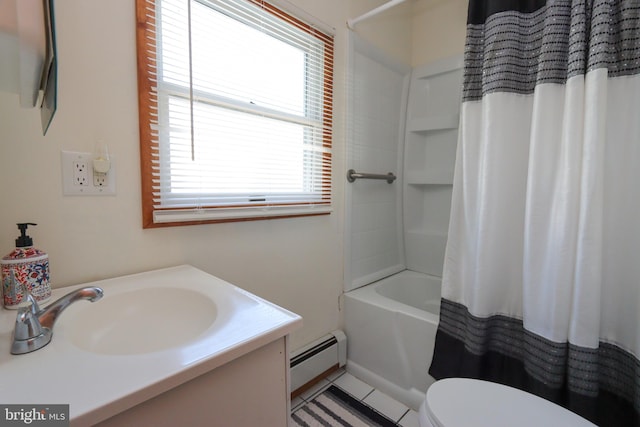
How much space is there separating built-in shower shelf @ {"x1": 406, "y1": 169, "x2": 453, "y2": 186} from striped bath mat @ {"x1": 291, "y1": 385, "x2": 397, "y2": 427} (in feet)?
4.81

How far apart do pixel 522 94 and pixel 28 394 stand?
158 centimetres

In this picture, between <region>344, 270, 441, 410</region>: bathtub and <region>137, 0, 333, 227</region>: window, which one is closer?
<region>137, 0, 333, 227</region>: window

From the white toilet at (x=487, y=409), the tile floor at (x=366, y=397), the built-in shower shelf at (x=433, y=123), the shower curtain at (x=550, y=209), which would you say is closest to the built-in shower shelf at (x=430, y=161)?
the built-in shower shelf at (x=433, y=123)

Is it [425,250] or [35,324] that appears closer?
[35,324]

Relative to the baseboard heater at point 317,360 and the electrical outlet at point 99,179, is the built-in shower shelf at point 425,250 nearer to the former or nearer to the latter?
the baseboard heater at point 317,360

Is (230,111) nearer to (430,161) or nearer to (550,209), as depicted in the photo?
(550,209)

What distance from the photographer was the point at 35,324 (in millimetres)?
523

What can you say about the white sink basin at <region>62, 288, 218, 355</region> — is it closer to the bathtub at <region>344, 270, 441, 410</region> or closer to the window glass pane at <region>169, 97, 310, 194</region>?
the window glass pane at <region>169, 97, 310, 194</region>

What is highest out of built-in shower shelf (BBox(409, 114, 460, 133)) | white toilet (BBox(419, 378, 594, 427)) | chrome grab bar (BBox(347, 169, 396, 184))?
built-in shower shelf (BBox(409, 114, 460, 133))

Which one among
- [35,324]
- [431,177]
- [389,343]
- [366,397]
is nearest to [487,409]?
[389,343]

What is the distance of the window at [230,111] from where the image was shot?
960mm

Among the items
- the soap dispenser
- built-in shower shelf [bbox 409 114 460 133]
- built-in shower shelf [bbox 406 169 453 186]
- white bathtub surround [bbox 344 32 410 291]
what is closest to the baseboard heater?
white bathtub surround [bbox 344 32 410 291]

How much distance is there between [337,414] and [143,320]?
107 cm

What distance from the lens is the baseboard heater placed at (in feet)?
4.68
